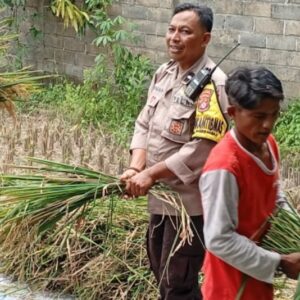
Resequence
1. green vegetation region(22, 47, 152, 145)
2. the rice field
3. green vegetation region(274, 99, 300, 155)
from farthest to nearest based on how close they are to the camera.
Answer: green vegetation region(22, 47, 152, 145) < green vegetation region(274, 99, 300, 155) < the rice field

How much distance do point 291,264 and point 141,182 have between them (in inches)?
37.2

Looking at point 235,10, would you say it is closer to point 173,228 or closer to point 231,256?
point 173,228

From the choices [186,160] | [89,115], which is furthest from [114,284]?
[89,115]

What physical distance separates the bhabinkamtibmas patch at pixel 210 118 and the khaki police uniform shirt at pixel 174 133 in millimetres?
27

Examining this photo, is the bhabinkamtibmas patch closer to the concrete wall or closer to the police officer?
the police officer

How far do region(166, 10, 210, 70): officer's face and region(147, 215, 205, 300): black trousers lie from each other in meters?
0.63

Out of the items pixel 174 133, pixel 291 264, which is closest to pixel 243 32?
pixel 174 133

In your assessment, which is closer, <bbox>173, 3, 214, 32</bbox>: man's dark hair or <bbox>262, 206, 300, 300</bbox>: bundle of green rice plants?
<bbox>262, 206, 300, 300</bbox>: bundle of green rice plants

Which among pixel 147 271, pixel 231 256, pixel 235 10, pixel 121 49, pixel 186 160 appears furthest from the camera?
pixel 121 49

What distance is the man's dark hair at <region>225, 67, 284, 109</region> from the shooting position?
237 cm

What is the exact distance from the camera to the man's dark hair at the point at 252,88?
237 cm

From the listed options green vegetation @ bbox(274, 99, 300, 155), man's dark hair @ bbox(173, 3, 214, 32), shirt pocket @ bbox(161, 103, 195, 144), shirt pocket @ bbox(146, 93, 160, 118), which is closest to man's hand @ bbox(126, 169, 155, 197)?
shirt pocket @ bbox(161, 103, 195, 144)

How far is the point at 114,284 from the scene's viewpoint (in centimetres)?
423

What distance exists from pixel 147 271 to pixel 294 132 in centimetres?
287
